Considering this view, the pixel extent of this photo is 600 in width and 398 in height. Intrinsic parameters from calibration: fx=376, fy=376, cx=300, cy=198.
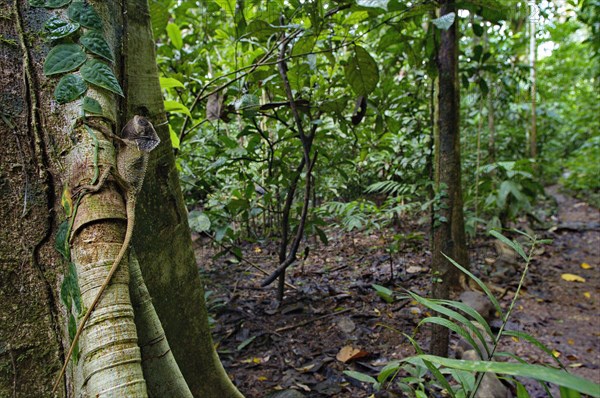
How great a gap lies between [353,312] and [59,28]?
7.40 ft

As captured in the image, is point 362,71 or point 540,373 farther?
point 362,71

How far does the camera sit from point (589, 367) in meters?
2.18

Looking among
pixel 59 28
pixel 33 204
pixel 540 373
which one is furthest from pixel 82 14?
pixel 540 373

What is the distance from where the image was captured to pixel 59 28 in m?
0.74

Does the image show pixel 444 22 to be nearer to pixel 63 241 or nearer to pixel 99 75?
pixel 99 75

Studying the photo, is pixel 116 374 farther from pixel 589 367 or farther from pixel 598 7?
pixel 598 7

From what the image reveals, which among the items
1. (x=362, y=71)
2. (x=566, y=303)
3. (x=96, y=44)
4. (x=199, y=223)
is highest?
(x=362, y=71)

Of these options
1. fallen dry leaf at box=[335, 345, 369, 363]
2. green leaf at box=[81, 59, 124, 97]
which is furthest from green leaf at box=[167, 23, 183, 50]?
fallen dry leaf at box=[335, 345, 369, 363]

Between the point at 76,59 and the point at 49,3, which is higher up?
the point at 49,3

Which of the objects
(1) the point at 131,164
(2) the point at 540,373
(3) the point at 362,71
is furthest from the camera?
(3) the point at 362,71

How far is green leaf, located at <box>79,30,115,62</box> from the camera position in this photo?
0.75 m

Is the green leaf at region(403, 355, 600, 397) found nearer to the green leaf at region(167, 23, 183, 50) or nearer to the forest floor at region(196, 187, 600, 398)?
the forest floor at region(196, 187, 600, 398)

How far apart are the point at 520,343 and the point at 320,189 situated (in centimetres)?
252

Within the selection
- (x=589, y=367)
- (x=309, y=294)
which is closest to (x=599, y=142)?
(x=589, y=367)
